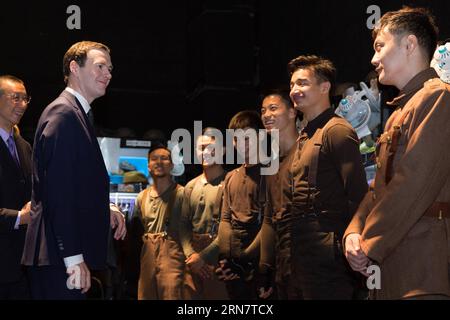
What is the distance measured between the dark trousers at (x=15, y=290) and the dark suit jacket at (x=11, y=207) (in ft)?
0.27

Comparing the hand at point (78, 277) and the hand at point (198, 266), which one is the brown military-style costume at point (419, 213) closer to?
the hand at point (78, 277)

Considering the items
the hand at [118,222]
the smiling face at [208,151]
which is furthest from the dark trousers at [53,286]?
the smiling face at [208,151]

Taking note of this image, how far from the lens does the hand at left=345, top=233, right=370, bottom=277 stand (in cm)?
235

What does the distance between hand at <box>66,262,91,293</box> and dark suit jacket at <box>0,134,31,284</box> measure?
90cm

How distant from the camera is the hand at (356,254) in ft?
7.72

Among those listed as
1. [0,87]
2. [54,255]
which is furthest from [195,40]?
[54,255]

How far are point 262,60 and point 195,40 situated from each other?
1.09 meters

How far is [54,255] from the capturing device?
100 inches

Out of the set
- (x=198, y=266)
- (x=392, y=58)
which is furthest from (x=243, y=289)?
(x=392, y=58)

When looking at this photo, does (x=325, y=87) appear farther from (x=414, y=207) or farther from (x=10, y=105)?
(x=10, y=105)

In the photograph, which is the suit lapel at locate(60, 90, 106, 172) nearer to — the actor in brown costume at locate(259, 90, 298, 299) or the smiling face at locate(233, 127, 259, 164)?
the actor in brown costume at locate(259, 90, 298, 299)

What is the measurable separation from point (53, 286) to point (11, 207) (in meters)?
1.01

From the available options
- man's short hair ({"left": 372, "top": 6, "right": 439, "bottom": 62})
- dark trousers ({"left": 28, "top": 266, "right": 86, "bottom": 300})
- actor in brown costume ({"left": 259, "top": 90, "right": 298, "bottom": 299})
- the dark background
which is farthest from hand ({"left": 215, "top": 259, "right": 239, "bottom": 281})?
the dark background
